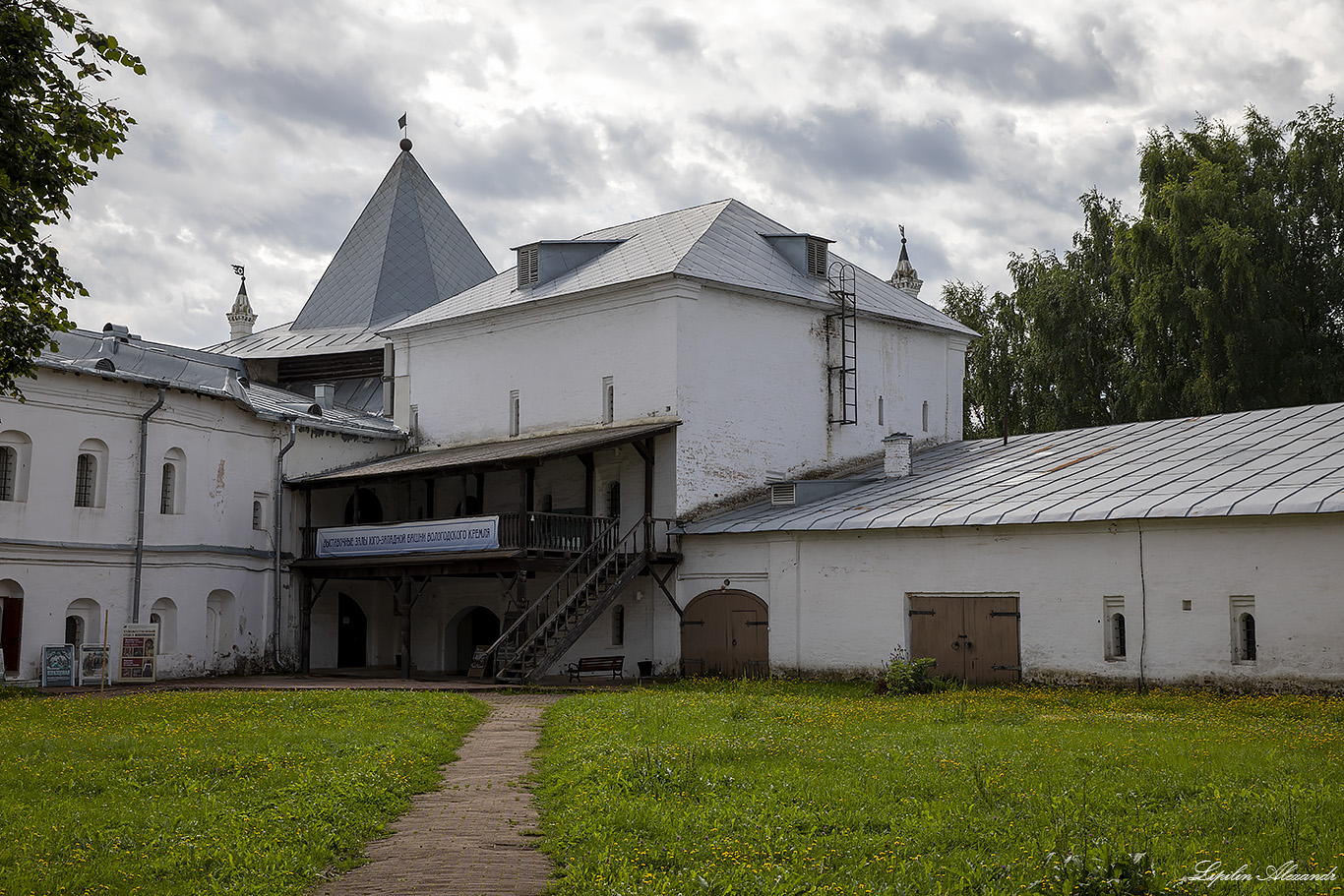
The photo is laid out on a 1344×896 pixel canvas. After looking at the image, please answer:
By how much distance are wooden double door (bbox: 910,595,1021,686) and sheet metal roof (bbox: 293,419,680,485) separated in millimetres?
6930

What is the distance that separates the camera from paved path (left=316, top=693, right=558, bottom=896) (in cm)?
840

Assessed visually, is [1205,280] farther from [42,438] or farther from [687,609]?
[42,438]

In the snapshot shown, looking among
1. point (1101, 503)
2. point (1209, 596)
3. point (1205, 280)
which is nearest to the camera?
point (1209, 596)

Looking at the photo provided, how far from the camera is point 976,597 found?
22578 millimetres

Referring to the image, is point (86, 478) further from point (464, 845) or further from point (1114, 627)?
point (1114, 627)

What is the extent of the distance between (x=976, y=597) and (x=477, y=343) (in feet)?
49.2

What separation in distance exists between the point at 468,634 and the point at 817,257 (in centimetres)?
1282

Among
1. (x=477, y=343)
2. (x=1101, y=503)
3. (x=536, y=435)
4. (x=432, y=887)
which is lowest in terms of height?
(x=432, y=887)

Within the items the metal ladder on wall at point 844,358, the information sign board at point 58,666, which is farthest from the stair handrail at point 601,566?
the information sign board at point 58,666

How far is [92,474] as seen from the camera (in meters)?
25.8

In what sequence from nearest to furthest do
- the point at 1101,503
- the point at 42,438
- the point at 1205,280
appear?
the point at 1101,503 → the point at 42,438 → the point at 1205,280

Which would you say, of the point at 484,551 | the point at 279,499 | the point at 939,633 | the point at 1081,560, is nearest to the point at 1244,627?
the point at 1081,560

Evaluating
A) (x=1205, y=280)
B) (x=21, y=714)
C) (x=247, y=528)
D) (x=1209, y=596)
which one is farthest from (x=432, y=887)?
(x=1205, y=280)

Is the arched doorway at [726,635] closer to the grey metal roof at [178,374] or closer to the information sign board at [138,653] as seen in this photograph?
the grey metal roof at [178,374]
